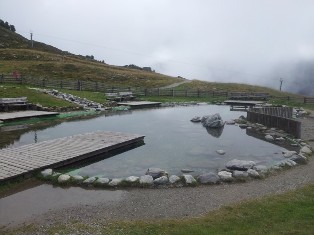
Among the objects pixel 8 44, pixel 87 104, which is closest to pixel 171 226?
pixel 87 104

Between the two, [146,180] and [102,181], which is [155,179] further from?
[102,181]

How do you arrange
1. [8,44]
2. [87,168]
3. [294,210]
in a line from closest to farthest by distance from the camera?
[294,210]
[87,168]
[8,44]

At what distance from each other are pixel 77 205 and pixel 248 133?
1619 centimetres

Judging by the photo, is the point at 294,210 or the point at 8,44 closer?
the point at 294,210

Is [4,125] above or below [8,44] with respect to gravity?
below

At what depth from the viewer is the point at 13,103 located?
96.7ft

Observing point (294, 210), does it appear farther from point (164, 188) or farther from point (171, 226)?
point (164, 188)

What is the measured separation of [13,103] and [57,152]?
1598 cm

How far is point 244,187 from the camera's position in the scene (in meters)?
12.4

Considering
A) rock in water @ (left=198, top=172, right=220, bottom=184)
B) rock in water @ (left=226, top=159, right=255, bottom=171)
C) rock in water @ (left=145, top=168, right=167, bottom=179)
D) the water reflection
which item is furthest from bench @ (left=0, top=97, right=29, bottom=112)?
rock in water @ (left=198, top=172, right=220, bottom=184)

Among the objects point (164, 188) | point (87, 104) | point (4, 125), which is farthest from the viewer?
point (87, 104)

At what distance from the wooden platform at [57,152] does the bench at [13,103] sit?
12.6 metres

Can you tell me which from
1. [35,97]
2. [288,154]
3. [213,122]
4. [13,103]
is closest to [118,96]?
[35,97]

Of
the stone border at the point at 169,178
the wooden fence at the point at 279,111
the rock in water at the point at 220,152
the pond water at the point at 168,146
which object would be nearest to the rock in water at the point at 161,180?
the stone border at the point at 169,178
